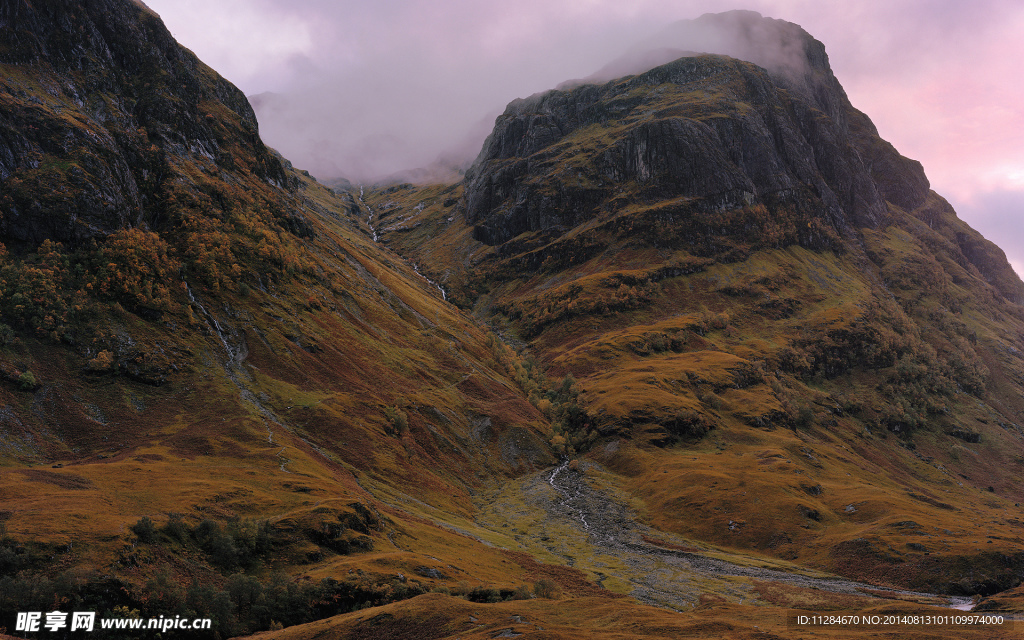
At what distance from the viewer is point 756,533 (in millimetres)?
104750

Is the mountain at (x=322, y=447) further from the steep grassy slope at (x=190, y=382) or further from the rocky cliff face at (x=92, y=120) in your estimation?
the rocky cliff face at (x=92, y=120)

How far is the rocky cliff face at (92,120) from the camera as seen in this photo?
296 ft

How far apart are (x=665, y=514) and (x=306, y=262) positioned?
376 ft

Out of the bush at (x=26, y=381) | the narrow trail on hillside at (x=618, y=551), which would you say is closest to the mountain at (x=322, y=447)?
the bush at (x=26, y=381)

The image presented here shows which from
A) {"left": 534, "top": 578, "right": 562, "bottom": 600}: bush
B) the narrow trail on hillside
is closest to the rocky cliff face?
the narrow trail on hillside

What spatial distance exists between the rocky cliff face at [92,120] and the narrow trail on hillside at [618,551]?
9377cm

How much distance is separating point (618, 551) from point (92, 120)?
454 ft

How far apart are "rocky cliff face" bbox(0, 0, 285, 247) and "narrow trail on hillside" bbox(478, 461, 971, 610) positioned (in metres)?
93.8

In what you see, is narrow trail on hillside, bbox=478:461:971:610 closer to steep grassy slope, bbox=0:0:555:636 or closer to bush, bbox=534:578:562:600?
steep grassy slope, bbox=0:0:555:636

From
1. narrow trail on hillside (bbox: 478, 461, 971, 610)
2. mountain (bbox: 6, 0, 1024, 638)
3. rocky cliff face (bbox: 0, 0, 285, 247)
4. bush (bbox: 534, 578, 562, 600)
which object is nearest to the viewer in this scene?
mountain (bbox: 6, 0, 1024, 638)

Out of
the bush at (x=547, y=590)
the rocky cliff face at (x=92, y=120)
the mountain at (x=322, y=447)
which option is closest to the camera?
the mountain at (x=322, y=447)

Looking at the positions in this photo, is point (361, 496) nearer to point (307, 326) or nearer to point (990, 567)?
A: point (307, 326)

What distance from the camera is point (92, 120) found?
11050 cm

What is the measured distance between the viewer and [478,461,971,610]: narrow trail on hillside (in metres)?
76.4
